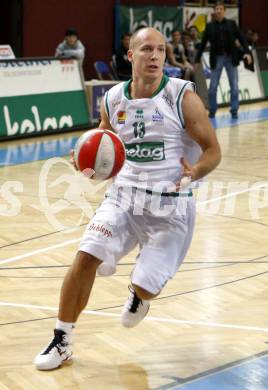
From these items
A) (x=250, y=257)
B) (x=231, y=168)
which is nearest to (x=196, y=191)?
(x=231, y=168)

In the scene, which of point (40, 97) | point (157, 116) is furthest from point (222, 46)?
point (157, 116)

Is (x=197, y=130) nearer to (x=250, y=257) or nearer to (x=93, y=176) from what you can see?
(x=93, y=176)

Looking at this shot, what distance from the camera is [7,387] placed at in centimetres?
476

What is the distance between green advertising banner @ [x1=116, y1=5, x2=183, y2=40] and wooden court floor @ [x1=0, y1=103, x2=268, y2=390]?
11.9m

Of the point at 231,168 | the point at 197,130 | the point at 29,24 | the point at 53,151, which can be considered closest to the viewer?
the point at 197,130

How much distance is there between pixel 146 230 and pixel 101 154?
0.59 metres

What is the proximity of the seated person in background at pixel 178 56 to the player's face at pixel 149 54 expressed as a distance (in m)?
14.5

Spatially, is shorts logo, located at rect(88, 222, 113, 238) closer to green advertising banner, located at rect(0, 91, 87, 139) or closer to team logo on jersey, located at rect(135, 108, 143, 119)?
team logo on jersey, located at rect(135, 108, 143, 119)

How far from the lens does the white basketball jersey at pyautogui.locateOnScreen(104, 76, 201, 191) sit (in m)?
5.23

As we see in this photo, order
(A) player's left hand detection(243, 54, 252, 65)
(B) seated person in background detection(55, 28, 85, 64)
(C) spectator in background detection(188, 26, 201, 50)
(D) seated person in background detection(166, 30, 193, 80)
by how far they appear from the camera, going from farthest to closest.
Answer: (C) spectator in background detection(188, 26, 201, 50)
(D) seated person in background detection(166, 30, 193, 80)
(B) seated person in background detection(55, 28, 85, 64)
(A) player's left hand detection(243, 54, 252, 65)

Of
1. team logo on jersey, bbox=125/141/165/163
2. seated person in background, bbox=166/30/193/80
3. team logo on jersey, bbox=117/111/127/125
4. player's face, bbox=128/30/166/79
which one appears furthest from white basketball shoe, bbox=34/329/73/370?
seated person in background, bbox=166/30/193/80

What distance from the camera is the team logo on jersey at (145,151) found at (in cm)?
524

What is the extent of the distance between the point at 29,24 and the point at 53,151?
23.5ft

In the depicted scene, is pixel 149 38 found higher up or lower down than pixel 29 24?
higher up
